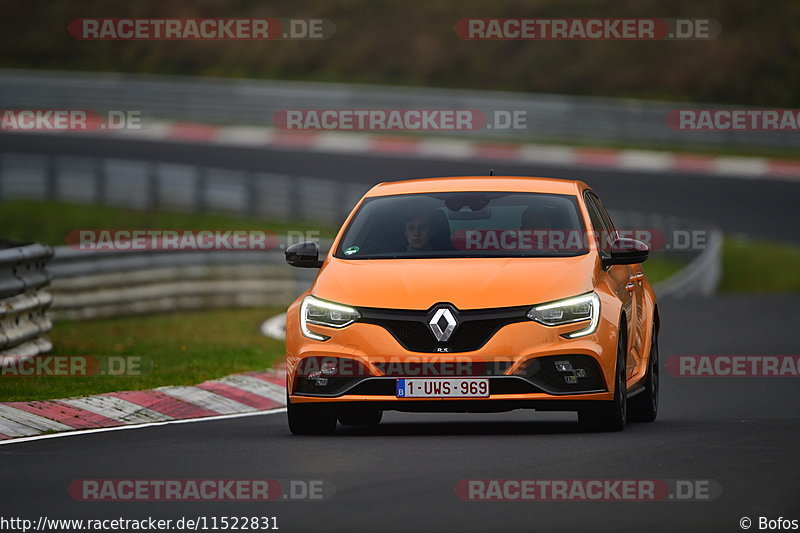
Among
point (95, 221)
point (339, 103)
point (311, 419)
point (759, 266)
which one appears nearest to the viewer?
point (311, 419)

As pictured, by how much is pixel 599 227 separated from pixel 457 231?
1.13m

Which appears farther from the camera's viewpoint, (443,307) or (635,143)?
(635,143)

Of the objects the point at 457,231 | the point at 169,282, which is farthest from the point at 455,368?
the point at 169,282

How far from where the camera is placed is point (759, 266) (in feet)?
107

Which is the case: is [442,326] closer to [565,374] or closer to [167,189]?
[565,374]

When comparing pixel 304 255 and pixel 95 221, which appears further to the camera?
pixel 95 221

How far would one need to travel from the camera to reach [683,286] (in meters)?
26.0

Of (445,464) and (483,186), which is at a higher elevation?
(483,186)

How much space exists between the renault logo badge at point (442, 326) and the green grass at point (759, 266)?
21.4m

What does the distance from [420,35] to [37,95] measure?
12.6 meters

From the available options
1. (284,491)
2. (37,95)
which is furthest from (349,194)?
(284,491)

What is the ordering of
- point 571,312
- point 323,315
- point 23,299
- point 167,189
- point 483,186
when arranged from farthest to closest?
point 167,189 → point 23,299 → point 483,186 → point 323,315 → point 571,312

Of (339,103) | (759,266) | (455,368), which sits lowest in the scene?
(455,368)

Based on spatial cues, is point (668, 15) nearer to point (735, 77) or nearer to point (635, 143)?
point (735, 77)
